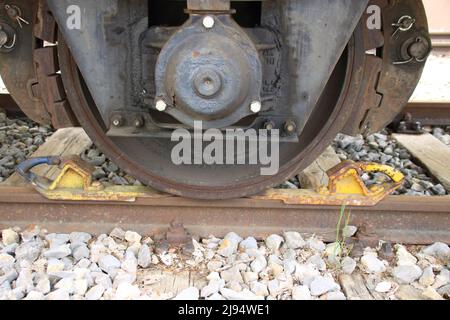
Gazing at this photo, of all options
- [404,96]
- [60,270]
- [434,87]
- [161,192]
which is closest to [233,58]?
[161,192]

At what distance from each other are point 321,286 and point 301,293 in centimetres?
10

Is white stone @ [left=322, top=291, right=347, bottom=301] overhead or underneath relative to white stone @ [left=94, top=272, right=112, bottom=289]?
underneath

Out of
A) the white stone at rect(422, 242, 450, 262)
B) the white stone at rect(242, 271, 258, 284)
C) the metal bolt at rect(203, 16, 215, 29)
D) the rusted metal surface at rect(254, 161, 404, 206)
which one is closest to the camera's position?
the metal bolt at rect(203, 16, 215, 29)

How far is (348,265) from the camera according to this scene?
229 cm

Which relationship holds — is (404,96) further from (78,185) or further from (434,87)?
(434,87)

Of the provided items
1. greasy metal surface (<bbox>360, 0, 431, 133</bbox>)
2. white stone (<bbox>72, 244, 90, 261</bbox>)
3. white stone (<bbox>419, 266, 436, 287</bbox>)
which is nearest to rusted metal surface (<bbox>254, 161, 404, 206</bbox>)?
greasy metal surface (<bbox>360, 0, 431, 133</bbox>)

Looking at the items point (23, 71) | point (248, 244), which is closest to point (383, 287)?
point (248, 244)

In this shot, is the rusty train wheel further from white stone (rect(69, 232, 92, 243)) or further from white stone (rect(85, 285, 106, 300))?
white stone (rect(85, 285, 106, 300))

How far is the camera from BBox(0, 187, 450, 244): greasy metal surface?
2529 millimetres

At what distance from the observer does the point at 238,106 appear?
6.84 feet

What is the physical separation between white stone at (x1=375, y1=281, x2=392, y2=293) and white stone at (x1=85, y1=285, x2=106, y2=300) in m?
1.21

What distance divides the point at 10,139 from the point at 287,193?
2247 millimetres

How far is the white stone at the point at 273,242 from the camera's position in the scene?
2420 millimetres

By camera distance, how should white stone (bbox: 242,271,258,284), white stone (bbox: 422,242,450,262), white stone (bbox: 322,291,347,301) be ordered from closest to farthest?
white stone (bbox: 322,291,347,301) → white stone (bbox: 242,271,258,284) → white stone (bbox: 422,242,450,262)
